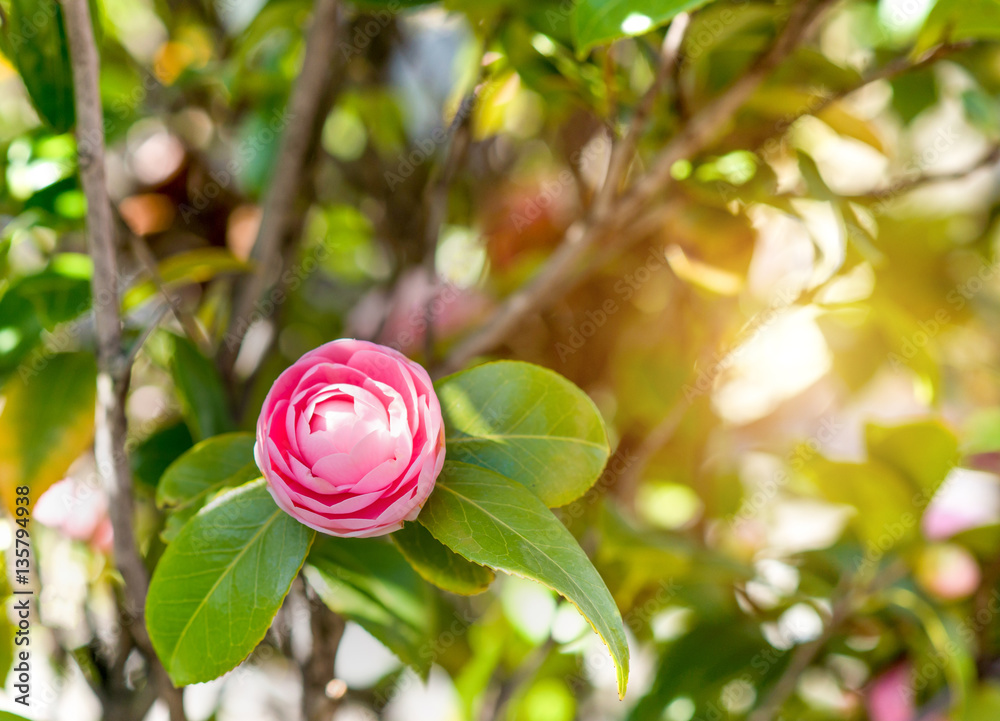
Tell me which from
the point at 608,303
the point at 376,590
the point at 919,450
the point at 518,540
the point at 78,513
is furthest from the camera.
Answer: the point at 608,303

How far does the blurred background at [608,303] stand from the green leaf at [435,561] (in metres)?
0.13

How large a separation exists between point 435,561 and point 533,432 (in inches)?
3.1

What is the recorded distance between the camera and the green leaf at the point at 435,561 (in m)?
0.33

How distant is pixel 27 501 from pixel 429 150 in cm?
54

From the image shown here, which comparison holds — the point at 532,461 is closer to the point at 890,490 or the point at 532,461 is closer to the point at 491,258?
the point at 890,490

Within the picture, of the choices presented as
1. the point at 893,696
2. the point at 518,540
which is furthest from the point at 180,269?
the point at 893,696

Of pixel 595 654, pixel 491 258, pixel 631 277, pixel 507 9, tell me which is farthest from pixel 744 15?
pixel 595 654

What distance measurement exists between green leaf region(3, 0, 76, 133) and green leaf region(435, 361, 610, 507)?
10.7 inches

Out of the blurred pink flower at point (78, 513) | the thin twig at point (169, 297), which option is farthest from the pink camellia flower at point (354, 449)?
the blurred pink flower at point (78, 513)

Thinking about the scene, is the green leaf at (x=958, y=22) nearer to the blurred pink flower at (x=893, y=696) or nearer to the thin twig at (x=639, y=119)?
the thin twig at (x=639, y=119)

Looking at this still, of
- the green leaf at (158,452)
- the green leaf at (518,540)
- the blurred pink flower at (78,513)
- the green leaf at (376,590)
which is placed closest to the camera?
the green leaf at (518,540)

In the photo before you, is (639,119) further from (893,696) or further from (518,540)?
(893,696)

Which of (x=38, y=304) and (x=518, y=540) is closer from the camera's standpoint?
(x=518, y=540)

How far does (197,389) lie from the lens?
43 cm
